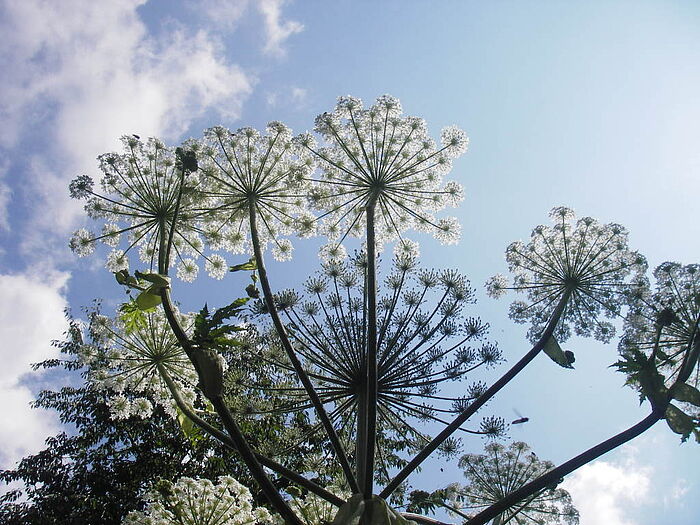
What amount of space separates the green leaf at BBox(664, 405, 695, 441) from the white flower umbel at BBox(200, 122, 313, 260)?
312 inches

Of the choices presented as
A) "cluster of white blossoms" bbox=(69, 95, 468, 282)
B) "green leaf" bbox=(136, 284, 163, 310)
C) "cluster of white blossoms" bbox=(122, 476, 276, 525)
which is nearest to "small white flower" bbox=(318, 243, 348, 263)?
"cluster of white blossoms" bbox=(69, 95, 468, 282)

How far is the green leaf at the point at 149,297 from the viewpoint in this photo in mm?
5125

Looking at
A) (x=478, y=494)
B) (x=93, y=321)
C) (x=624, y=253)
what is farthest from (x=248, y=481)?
(x=624, y=253)

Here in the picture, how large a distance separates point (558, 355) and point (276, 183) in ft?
22.7

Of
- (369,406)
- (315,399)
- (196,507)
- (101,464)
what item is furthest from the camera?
(101,464)

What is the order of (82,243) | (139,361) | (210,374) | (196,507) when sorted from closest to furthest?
(210,374) < (196,507) < (139,361) < (82,243)

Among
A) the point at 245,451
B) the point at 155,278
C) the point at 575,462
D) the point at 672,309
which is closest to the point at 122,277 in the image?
the point at 155,278

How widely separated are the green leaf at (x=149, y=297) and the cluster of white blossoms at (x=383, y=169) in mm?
6301

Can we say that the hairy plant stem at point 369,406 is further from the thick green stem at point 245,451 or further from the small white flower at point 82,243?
the small white flower at point 82,243

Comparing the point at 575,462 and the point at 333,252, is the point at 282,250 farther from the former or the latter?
the point at 575,462

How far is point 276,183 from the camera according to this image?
36.3 ft

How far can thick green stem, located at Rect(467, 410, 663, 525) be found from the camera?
189 inches

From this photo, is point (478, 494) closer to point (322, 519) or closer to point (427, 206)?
point (322, 519)

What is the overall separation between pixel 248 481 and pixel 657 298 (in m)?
12.2
